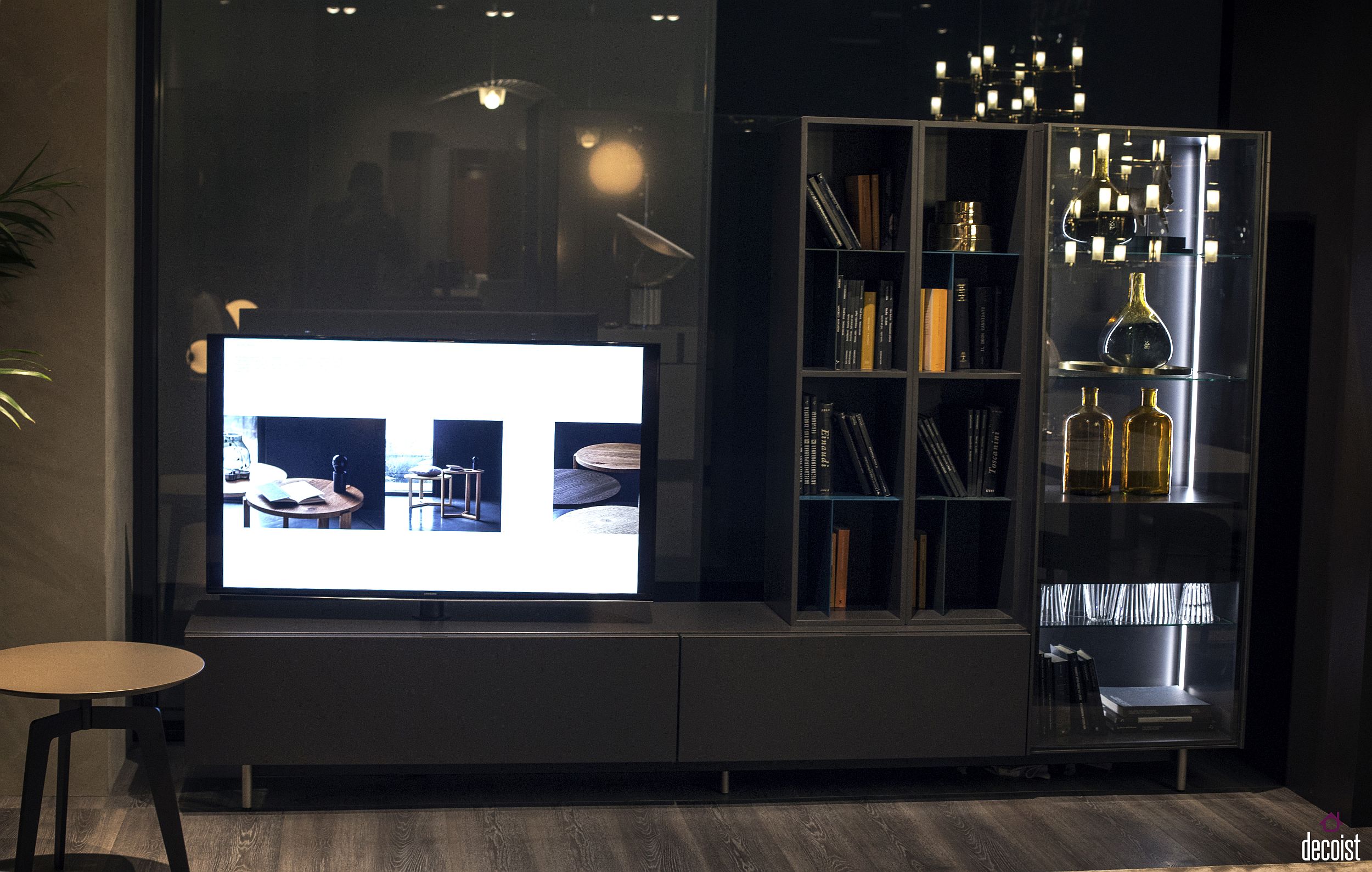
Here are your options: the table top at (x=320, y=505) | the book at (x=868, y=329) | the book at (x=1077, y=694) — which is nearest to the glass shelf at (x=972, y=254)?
the book at (x=868, y=329)

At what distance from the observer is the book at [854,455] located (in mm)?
3434

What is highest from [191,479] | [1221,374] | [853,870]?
[1221,374]

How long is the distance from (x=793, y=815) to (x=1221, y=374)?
1.83 m

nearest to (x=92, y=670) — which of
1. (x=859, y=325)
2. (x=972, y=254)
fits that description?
(x=859, y=325)

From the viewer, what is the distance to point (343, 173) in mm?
3520

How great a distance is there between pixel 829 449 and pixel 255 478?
65.2 inches

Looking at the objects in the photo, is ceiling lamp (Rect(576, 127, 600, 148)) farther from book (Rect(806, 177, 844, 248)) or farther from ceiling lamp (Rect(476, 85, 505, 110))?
book (Rect(806, 177, 844, 248))

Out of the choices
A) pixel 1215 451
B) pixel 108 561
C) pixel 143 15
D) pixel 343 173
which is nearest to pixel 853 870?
pixel 1215 451

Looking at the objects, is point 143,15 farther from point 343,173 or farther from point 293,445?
point 293,445

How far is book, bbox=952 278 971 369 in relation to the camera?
3.42m

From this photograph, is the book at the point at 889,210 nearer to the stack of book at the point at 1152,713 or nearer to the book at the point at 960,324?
the book at the point at 960,324

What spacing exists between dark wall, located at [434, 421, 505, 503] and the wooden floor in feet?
3.00

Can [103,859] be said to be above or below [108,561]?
below

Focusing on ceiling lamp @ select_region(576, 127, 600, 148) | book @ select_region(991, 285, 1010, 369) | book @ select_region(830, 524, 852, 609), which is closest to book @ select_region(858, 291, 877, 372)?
book @ select_region(991, 285, 1010, 369)
